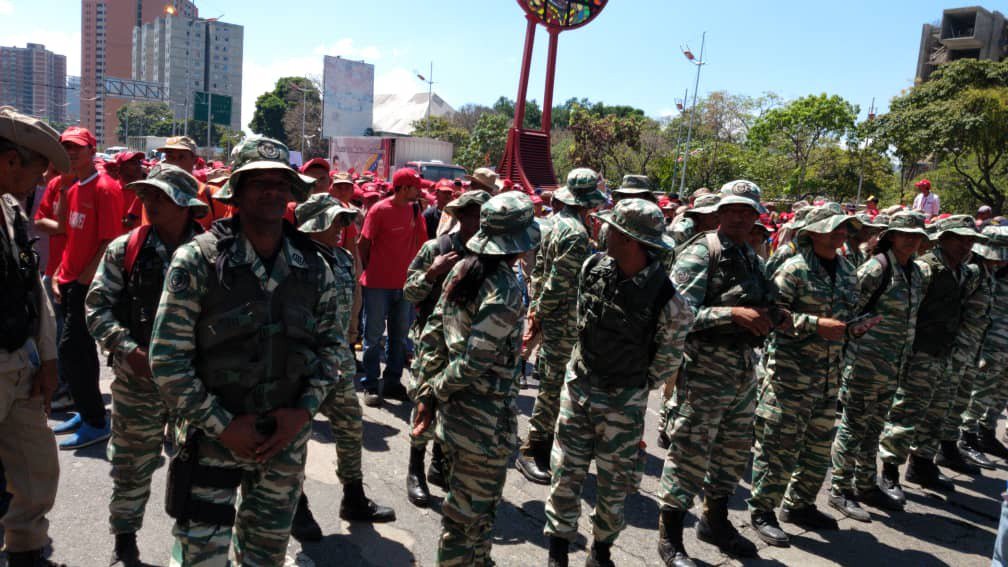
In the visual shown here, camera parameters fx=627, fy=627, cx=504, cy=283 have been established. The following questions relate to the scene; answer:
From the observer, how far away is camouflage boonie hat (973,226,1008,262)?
5.76 m

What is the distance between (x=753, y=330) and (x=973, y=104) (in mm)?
28403

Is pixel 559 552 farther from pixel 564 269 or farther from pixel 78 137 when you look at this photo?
pixel 78 137

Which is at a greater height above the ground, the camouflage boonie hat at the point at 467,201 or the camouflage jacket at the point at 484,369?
the camouflage boonie hat at the point at 467,201

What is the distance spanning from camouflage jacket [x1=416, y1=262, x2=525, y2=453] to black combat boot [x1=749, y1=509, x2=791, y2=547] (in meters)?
2.30

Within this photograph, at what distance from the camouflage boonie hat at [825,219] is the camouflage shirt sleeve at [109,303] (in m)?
4.02

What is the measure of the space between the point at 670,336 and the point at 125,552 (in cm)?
297

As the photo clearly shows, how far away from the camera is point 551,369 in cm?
487

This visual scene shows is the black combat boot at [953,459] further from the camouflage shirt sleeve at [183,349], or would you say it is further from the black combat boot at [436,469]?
the camouflage shirt sleeve at [183,349]

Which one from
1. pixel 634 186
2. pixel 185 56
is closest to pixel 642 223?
pixel 634 186

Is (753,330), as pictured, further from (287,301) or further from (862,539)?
(287,301)

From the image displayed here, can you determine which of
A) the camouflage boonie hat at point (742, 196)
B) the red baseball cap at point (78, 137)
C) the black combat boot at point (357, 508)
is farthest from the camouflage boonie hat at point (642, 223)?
the red baseball cap at point (78, 137)

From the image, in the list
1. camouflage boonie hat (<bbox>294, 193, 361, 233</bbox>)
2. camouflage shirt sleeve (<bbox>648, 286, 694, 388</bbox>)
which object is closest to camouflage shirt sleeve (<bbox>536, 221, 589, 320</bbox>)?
camouflage shirt sleeve (<bbox>648, 286, 694, 388</bbox>)

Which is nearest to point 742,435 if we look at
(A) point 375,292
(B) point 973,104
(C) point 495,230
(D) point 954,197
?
(C) point 495,230

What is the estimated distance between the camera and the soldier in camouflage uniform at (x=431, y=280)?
12.7 ft
